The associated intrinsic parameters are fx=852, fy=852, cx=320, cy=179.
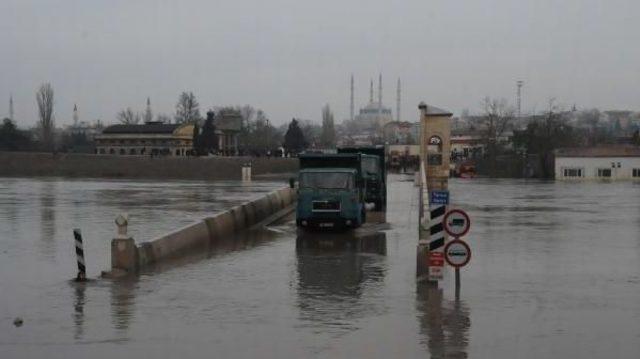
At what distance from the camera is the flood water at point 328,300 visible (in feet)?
35.5

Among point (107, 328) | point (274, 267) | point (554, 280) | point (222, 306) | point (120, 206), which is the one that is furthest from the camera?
point (120, 206)

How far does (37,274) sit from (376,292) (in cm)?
718

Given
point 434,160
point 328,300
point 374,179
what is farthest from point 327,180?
point 434,160

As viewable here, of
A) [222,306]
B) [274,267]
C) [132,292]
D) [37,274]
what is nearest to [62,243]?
[37,274]

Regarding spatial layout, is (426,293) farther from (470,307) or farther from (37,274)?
(37,274)

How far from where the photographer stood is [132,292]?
14.8m

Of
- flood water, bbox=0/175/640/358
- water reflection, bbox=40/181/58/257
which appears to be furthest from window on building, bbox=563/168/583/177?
flood water, bbox=0/175/640/358

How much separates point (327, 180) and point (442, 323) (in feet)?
47.1

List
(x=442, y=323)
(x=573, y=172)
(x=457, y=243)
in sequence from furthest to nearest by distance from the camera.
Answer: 1. (x=573, y=172)
2. (x=457, y=243)
3. (x=442, y=323)

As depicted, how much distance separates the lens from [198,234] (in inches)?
890

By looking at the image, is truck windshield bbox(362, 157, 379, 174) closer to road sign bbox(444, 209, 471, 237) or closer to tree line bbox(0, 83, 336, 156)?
road sign bbox(444, 209, 471, 237)

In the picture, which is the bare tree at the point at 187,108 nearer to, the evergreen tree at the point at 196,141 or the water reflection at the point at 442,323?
the evergreen tree at the point at 196,141

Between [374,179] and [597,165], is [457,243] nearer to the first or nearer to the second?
[374,179]

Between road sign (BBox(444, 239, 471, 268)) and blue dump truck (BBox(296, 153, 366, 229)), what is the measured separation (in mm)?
11520
